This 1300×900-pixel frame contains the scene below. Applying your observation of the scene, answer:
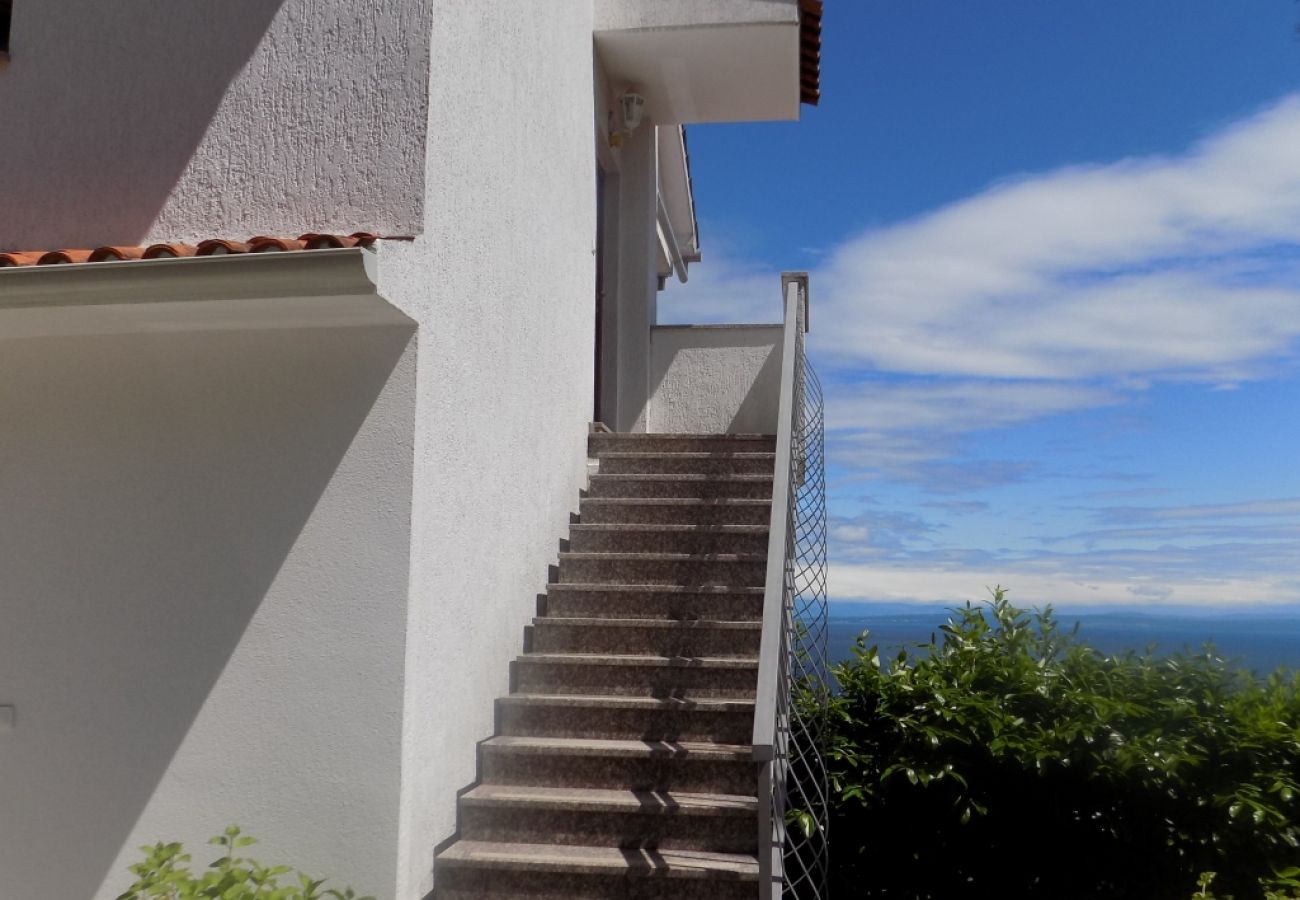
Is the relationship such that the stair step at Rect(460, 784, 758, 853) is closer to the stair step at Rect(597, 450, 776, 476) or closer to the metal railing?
the metal railing

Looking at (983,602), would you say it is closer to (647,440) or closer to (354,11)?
(647,440)

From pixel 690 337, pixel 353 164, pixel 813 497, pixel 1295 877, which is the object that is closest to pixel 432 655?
pixel 353 164

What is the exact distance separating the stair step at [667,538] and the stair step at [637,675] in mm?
977

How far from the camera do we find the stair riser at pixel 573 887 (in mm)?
4168

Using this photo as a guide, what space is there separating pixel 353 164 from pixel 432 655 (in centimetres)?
205

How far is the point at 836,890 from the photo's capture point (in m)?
5.60

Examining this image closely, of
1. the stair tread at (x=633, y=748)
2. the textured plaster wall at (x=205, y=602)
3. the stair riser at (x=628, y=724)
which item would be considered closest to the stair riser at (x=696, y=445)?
the stair riser at (x=628, y=724)

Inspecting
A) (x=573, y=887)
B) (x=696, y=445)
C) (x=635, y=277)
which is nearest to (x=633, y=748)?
(x=573, y=887)

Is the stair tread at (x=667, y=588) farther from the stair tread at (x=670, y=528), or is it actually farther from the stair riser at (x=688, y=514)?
the stair riser at (x=688, y=514)

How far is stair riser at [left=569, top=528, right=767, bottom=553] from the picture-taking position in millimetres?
6254

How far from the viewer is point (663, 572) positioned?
611cm

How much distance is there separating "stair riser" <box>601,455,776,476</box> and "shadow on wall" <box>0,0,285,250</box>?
138 inches

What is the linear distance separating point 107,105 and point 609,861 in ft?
12.9

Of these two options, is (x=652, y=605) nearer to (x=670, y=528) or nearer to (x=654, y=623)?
(x=654, y=623)
